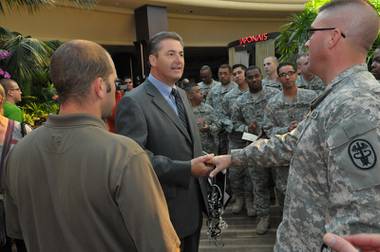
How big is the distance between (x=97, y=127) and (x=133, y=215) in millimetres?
337

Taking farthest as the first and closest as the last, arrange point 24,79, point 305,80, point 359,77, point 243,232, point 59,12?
point 59,12 → point 24,79 → point 305,80 → point 243,232 → point 359,77

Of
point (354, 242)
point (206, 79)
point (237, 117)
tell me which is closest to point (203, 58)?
point (206, 79)

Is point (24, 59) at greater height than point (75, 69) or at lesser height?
greater

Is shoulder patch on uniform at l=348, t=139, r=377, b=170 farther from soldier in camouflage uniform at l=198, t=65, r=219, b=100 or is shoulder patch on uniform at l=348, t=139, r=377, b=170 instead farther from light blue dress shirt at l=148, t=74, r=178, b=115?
soldier in camouflage uniform at l=198, t=65, r=219, b=100

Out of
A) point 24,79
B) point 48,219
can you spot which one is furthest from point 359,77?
point 24,79

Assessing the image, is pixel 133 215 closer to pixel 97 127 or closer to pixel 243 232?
pixel 97 127

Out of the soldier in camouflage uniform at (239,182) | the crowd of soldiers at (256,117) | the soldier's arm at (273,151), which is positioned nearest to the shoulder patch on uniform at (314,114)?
the soldier's arm at (273,151)

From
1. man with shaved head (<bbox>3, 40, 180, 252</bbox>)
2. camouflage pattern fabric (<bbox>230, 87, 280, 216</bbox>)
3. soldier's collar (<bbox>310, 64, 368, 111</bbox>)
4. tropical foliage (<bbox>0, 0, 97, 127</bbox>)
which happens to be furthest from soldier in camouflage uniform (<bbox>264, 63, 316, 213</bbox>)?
tropical foliage (<bbox>0, 0, 97, 127</bbox>)

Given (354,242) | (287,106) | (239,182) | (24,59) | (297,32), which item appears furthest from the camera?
(24,59)

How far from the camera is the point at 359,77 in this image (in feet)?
5.34

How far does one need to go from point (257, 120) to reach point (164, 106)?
2.89 metres

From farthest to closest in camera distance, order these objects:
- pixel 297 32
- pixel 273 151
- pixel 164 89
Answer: pixel 297 32, pixel 164 89, pixel 273 151

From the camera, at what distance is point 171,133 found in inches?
105

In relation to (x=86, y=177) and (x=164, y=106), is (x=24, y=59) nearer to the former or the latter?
(x=164, y=106)
